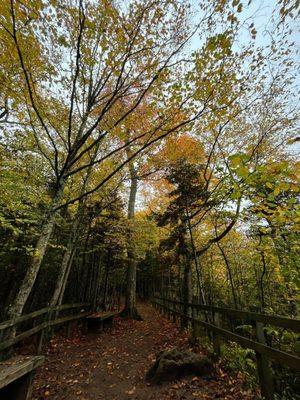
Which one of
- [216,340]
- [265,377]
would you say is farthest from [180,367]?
[265,377]

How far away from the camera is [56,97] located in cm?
638

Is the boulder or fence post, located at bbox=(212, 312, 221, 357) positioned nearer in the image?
the boulder

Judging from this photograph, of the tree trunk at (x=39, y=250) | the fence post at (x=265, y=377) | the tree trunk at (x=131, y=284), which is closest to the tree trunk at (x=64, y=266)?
the tree trunk at (x=39, y=250)

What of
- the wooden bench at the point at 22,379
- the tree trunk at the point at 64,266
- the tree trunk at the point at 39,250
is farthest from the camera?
the tree trunk at the point at 64,266

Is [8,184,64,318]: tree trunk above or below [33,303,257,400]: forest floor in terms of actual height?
above

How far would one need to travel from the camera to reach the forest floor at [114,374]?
3684mm

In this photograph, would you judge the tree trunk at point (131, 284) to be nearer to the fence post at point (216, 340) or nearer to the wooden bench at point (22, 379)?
the fence post at point (216, 340)

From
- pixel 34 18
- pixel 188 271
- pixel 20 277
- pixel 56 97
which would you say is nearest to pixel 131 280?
pixel 188 271

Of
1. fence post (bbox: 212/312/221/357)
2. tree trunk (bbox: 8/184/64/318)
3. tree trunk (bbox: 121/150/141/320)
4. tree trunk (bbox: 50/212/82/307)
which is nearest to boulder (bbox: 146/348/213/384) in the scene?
fence post (bbox: 212/312/221/357)

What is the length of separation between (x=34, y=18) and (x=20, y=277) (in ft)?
34.0

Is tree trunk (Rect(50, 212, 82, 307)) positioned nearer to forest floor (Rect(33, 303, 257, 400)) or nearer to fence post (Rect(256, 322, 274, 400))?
forest floor (Rect(33, 303, 257, 400))

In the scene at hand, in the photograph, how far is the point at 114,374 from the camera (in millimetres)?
5016

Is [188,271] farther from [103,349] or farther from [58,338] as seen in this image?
[58,338]

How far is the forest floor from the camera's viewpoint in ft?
12.1
